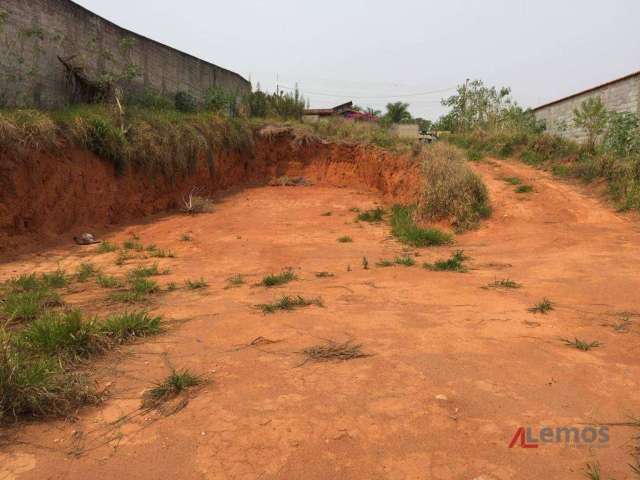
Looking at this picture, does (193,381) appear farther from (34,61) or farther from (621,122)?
(621,122)

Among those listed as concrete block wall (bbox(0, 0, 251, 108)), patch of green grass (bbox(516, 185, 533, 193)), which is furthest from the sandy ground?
concrete block wall (bbox(0, 0, 251, 108))

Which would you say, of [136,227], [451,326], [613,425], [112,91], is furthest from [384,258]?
[112,91]

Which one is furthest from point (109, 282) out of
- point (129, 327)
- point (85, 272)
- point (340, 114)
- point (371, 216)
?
point (340, 114)

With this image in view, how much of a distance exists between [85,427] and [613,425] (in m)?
2.71

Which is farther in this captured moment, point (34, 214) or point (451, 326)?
point (34, 214)

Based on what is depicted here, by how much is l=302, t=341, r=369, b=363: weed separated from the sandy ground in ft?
0.28

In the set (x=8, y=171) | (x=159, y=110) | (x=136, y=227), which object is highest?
(x=159, y=110)

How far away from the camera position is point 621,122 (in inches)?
465

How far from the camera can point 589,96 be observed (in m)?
15.0

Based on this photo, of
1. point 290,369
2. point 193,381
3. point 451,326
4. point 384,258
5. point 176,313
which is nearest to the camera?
point 193,381

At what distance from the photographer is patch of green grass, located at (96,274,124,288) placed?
5.62 metres

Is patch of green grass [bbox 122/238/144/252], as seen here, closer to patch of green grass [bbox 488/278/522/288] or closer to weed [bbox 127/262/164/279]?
weed [bbox 127/262/164/279]

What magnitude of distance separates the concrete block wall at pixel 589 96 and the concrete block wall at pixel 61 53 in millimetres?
13359

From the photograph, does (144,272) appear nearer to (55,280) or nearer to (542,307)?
(55,280)
